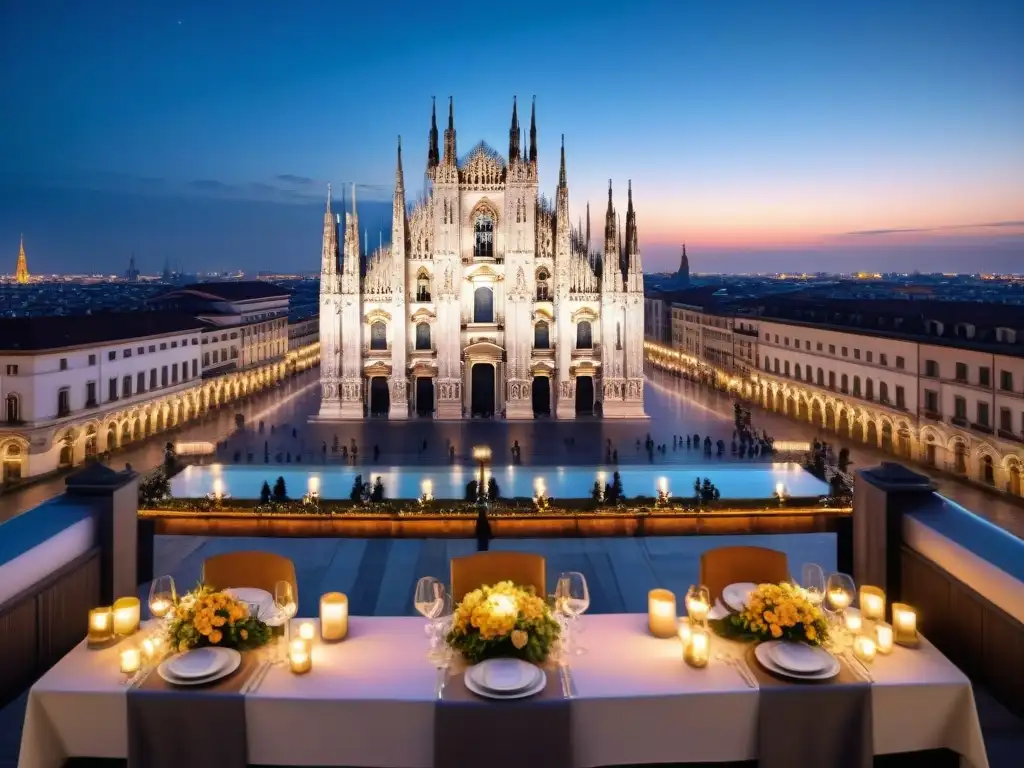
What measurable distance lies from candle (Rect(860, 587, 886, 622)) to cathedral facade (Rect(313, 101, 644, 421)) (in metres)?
39.6

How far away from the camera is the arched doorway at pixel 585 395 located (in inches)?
1868

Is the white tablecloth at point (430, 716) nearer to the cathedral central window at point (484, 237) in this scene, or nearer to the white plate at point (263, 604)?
the white plate at point (263, 604)

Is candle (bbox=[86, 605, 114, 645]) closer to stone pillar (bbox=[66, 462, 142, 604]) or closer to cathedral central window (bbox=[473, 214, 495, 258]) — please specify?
stone pillar (bbox=[66, 462, 142, 604])

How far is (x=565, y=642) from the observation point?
5.77m

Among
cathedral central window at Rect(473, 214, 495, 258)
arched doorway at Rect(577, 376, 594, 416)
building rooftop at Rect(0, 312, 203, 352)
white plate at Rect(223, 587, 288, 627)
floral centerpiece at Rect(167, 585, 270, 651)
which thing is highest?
cathedral central window at Rect(473, 214, 495, 258)

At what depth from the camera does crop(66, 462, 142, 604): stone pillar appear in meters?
8.56

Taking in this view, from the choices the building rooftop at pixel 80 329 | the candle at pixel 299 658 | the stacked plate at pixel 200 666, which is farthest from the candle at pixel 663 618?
the building rooftop at pixel 80 329

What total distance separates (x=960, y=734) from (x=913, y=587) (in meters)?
3.02

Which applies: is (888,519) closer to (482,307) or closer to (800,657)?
(800,657)

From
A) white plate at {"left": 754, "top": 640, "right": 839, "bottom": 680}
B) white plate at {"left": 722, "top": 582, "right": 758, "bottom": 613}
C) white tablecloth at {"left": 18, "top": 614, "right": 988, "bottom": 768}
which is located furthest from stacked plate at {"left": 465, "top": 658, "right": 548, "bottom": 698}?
white plate at {"left": 722, "top": 582, "right": 758, "bottom": 613}

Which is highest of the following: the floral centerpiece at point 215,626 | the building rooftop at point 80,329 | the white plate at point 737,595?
the building rooftop at point 80,329

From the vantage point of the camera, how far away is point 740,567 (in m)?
7.84

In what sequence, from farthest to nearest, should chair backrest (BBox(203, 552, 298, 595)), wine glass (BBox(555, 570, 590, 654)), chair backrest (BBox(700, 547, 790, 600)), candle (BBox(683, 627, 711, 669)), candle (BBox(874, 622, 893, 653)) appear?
chair backrest (BBox(700, 547, 790, 600)) → chair backrest (BBox(203, 552, 298, 595)) → wine glass (BBox(555, 570, 590, 654)) → candle (BBox(874, 622, 893, 653)) → candle (BBox(683, 627, 711, 669))

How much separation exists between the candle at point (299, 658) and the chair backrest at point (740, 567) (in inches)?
168
